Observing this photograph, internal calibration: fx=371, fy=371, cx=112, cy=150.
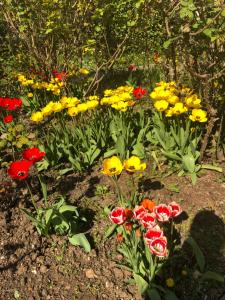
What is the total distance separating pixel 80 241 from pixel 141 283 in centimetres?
65

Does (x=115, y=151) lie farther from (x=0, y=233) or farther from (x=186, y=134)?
(x=0, y=233)

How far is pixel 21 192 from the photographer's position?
3.83m

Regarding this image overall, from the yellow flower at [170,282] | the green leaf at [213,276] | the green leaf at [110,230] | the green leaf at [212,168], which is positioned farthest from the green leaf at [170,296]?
the green leaf at [212,168]

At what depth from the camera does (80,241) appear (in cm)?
305

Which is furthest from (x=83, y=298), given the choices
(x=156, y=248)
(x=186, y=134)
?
(x=186, y=134)

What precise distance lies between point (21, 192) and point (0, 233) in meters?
0.57

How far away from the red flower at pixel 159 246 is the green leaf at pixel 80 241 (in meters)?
0.92

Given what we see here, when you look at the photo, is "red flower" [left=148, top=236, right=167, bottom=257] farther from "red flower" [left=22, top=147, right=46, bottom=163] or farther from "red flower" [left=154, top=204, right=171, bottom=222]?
"red flower" [left=22, top=147, right=46, bottom=163]

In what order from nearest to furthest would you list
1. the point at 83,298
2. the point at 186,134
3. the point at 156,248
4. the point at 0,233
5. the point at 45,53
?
the point at 156,248 → the point at 83,298 → the point at 0,233 → the point at 186,134 → the point at 45,53

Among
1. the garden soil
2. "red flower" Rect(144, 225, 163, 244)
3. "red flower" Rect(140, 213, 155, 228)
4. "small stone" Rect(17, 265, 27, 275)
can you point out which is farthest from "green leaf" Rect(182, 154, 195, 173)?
"small stone" Rect(17, 265, 27, 275)

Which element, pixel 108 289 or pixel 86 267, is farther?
pixel 86 267

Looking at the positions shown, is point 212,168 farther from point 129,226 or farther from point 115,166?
point 129,226

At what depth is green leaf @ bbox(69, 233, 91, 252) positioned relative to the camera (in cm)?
303

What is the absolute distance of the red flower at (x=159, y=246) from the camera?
7.26ft
